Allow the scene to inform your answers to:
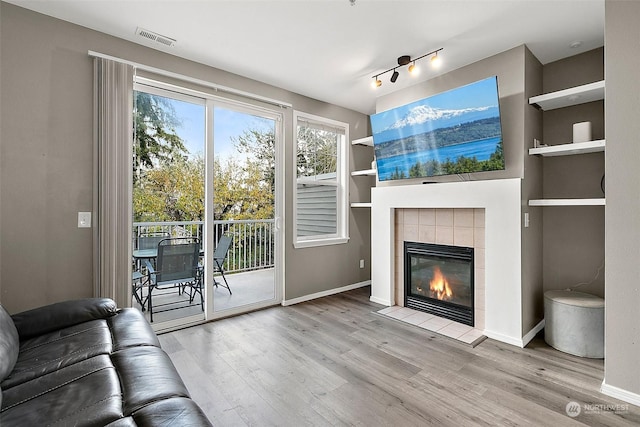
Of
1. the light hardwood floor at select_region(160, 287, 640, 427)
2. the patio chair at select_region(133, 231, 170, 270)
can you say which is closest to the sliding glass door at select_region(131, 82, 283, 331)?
the patio chair at select_region(133, 231, 170, 270)

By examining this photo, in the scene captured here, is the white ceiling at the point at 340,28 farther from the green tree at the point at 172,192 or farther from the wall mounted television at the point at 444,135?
the green tree at the point at 172,192

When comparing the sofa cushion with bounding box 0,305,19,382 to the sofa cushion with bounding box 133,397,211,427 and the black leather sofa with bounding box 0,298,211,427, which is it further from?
the sofa cushion with bounding box 133,397,211,427

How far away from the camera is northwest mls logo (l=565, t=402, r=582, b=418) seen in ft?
5.84

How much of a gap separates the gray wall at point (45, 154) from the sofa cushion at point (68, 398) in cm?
127

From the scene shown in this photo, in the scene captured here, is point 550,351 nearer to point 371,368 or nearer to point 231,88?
point 371,368

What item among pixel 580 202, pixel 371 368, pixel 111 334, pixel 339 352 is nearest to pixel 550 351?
pixel 580 202

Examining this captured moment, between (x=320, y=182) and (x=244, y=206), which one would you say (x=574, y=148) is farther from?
(x=244, y=206)

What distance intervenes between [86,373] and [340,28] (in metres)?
2.79

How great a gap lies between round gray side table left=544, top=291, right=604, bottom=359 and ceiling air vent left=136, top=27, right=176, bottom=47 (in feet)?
13.2

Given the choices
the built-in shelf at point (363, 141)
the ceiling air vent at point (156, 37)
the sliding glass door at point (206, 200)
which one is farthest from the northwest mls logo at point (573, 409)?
the ceiling air vent at point (156, 37)

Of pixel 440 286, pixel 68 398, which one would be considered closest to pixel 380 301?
pixel 440 286

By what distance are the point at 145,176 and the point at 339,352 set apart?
7.78ft

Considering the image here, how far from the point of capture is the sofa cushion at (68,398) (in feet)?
3.55

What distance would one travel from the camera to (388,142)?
3.54 m
